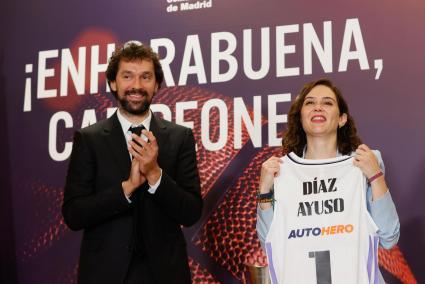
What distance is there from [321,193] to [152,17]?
1.82 meters

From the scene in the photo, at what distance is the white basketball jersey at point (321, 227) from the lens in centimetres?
229

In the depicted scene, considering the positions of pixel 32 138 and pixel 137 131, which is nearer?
pixel 137 131

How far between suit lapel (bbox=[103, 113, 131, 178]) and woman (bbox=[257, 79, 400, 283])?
21.3 inches

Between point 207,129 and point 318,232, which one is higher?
point 207,129

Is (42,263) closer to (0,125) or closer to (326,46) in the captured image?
(0,125)

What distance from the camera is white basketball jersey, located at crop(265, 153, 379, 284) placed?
90.2 inches

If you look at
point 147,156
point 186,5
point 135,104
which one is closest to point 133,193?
point 147,156

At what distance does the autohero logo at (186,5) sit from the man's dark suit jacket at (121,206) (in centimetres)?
132

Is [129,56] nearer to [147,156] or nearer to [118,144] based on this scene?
[118,144]

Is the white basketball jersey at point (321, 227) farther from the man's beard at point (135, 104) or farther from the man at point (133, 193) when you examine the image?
the man's beard at point (135, 104)

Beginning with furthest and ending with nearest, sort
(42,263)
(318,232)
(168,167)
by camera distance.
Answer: (42,263) < (168,167) < (318,232)

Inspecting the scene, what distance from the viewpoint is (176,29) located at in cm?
371

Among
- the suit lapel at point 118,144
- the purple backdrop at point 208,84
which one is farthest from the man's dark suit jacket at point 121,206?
the purple backdrop at point 208,84

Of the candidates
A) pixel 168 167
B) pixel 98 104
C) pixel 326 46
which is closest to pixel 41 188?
pixel 98 104
